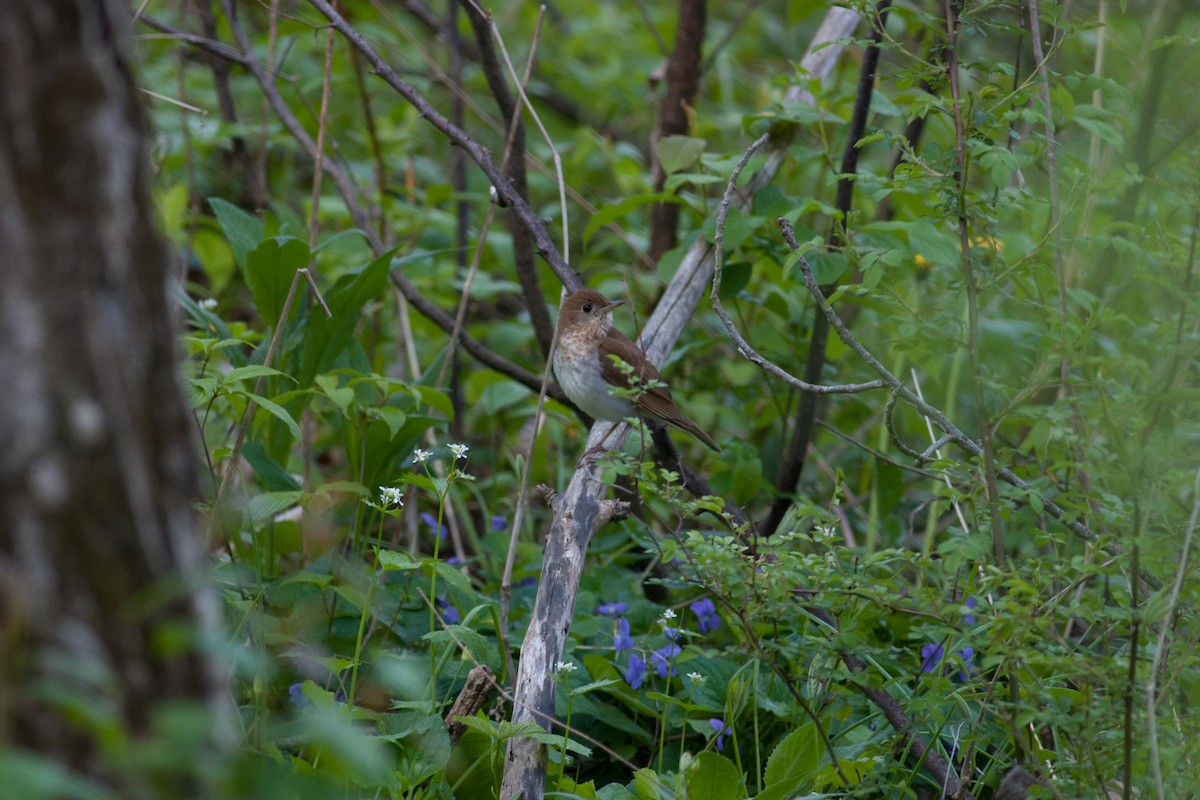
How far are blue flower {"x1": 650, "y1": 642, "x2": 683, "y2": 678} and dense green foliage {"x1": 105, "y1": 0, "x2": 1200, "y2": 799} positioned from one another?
0.01 meters

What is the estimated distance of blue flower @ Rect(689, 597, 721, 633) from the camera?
3.35m

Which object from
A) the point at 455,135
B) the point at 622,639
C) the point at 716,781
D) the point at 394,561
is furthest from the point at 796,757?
the point at 455,135

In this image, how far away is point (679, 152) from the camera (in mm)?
3869

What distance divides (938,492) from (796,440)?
1598 millimetres

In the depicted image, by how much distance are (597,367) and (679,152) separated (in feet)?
2.84

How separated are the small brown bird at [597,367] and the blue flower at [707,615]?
749 mm

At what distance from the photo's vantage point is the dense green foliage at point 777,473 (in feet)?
6.93

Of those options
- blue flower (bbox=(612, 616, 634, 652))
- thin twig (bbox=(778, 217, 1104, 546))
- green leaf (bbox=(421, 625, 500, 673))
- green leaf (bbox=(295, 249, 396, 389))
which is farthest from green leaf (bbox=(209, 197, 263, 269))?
thin twig (bbox=(778, 217, 1104, 546))

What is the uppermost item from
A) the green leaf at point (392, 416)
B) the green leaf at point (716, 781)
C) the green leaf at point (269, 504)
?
the green leaf at point (392, 416)

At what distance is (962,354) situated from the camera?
455 centimetres

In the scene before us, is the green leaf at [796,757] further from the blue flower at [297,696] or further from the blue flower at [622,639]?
the blue flower at [297,696]

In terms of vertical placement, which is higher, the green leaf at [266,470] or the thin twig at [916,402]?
the thin twig at [916,402]

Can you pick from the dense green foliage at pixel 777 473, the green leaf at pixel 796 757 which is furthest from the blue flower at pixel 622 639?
the green leaf at pixel 796 757

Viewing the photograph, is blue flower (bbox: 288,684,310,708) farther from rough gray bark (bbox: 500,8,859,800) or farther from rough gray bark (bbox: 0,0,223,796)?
rough gray bark (bbox: 0,0,223,796)
